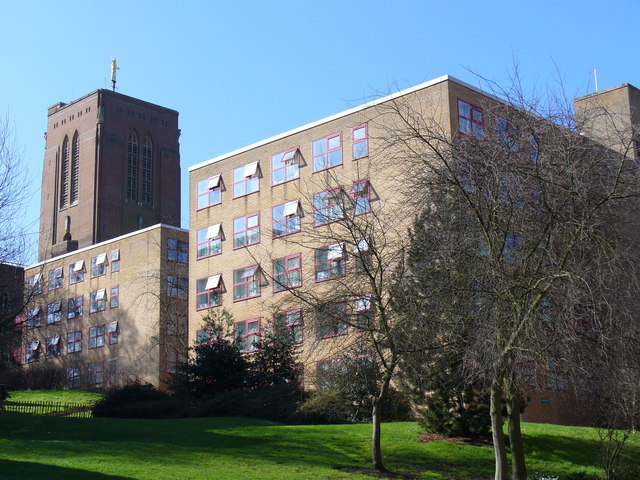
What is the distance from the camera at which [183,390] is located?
120 ft

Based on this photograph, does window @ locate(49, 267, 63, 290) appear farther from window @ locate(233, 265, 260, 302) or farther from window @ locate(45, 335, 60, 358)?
window @ locate(233, 265, 260, 302)

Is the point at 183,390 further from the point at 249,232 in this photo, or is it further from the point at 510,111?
the point at 510,111

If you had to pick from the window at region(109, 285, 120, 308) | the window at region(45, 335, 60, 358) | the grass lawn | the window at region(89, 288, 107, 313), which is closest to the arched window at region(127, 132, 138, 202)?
the window at region(45, 335, 60, 358)

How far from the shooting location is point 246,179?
44312 mm

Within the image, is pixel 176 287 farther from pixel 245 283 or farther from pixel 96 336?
pixel 245 283

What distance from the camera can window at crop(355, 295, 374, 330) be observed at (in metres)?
20.3

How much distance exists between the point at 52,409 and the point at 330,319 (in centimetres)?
2719

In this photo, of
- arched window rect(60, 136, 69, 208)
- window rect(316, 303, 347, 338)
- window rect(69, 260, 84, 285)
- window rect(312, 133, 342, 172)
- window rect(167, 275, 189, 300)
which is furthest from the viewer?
arched window rect(60, 136, 69, 208)

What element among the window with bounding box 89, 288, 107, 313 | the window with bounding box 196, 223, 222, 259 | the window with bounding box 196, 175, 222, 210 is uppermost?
the window with bounding box 196, 175, 222, 210

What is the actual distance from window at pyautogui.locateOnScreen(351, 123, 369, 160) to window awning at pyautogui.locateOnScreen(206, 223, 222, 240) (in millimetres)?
10024

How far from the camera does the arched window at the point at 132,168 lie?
87.6 metres

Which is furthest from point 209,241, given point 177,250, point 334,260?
point 334,260

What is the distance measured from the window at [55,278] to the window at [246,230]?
2295 centimetres

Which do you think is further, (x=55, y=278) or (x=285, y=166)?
(x=55, y=278)
